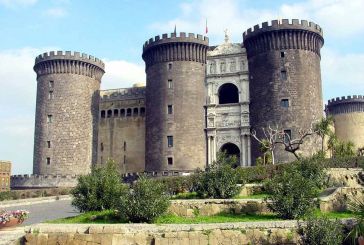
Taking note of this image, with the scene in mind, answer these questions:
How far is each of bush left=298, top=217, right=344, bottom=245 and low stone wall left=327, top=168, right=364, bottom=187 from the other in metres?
13.8

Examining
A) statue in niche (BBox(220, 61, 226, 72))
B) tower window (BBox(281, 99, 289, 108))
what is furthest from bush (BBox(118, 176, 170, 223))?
statue in niche (BBox(220, 61, 226, 72))

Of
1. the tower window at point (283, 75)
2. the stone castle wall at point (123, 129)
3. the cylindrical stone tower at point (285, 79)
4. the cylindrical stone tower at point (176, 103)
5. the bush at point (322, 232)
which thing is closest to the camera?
the bush at point (322, 232)

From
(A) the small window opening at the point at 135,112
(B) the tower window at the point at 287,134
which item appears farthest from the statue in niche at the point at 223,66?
(A) the small window opening at the point at 135,112

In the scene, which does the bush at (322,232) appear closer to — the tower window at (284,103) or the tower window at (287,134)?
the tower window at (287,134)

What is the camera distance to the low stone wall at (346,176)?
1083 inches

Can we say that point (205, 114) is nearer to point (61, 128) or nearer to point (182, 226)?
point (61, 128)

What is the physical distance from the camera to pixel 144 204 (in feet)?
55.0

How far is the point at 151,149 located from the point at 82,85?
11.5 m

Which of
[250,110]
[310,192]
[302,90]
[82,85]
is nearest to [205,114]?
[250,110]

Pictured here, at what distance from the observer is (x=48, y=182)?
46.1 meters

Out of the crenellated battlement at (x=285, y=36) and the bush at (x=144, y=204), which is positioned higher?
the crenellated battlement at (x=285, y=36)

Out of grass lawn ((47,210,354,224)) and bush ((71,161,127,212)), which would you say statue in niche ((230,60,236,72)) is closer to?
bush ((71,161,127,212))

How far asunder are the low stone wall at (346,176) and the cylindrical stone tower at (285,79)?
12.5 m

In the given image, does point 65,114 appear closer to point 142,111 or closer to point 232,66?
point 142,111
